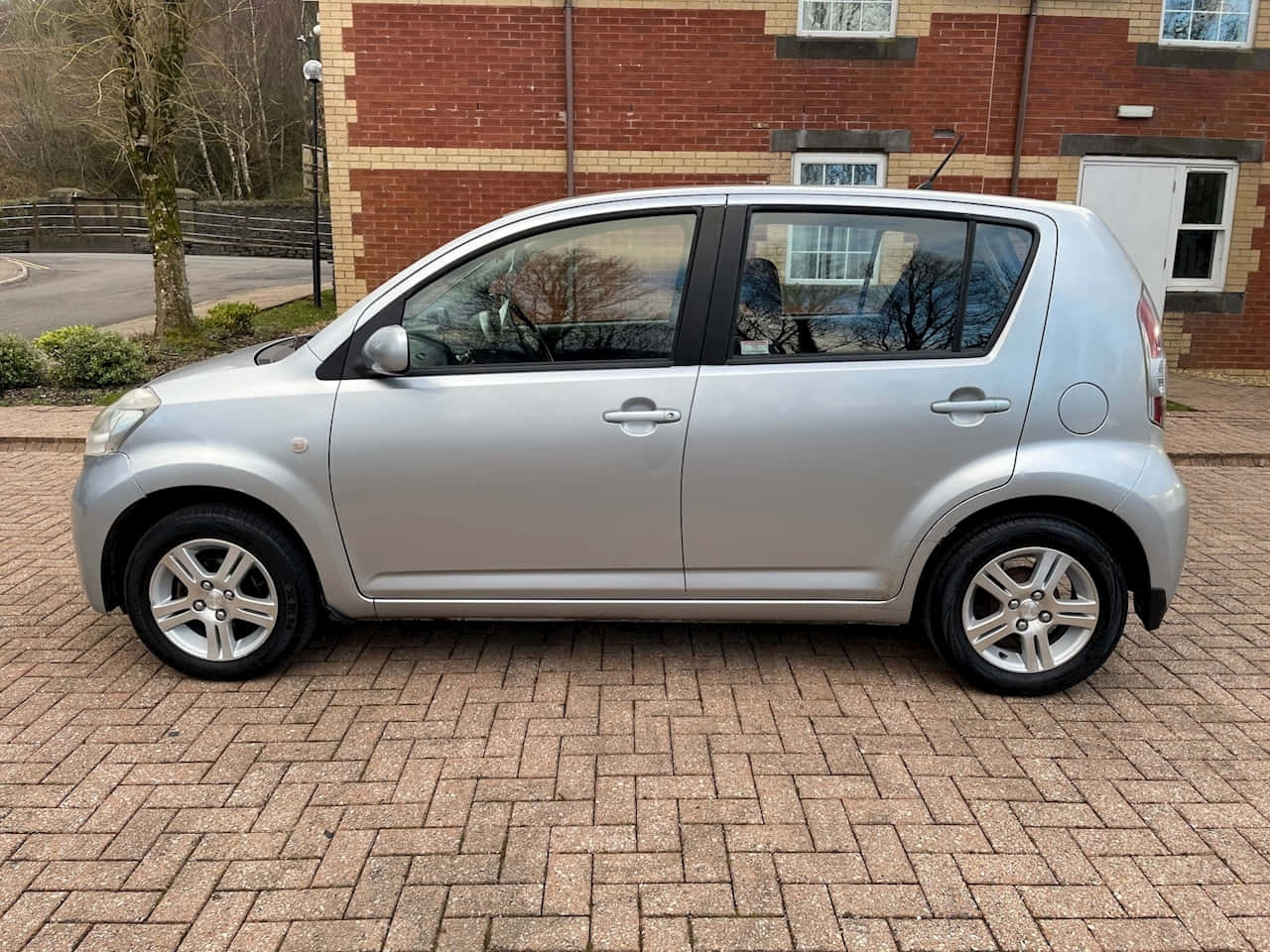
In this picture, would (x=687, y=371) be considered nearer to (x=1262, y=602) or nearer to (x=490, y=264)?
(x=490, y=264)

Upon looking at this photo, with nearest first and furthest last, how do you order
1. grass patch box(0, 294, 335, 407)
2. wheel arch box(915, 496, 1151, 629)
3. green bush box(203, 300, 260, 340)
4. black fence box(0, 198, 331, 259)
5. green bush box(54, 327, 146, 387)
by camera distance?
wheel arch box(915, 496, 1151, 629)
grass patch box(0, 294, 335, 407)
green bush box(54, 327, 146, 387)
green bush box(203, 300, 260, 340)
black fence box(0, 198, 331, 259)

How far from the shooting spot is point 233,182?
1565 inches

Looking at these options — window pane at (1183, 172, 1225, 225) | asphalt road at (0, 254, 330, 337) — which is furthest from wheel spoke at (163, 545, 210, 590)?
→ asphalt road at (0, 254, 330, 337)

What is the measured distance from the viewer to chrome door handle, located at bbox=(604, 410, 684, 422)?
3398mm

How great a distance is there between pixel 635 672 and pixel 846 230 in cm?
189

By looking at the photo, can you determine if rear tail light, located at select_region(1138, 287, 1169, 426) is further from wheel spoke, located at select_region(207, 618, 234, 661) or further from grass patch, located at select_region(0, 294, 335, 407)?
grass patch, located at select_region(0, 294, 335, 407)

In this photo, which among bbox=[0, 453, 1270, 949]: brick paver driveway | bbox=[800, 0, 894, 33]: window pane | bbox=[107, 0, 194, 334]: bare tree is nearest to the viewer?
bbox=[0, 453, 1270, 949]: brick paver driveway

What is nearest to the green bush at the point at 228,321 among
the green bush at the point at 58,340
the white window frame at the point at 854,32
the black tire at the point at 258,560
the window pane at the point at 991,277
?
the green bush at the point at 58,340

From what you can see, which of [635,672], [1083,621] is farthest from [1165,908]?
[635,672]

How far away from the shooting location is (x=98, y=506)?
354 centimetres

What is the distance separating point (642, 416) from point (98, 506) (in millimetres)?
2059

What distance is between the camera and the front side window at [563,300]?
3.51 metres

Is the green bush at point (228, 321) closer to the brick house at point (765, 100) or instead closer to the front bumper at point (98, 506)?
the brick house at point (765, 100)

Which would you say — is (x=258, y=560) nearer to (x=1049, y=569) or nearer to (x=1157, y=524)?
(x=1049, y=569)
